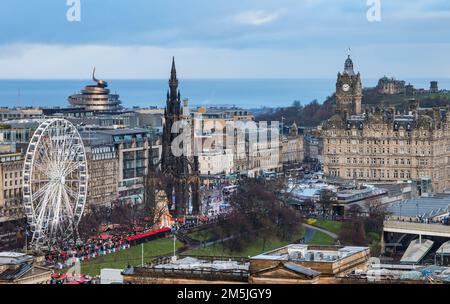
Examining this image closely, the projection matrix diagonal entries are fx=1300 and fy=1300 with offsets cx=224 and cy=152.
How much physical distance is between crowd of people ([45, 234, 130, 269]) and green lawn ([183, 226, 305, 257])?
2831 millimetres

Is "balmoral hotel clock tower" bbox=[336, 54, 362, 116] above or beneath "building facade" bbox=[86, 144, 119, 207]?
above

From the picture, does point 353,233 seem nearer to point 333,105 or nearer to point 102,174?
point 102,174

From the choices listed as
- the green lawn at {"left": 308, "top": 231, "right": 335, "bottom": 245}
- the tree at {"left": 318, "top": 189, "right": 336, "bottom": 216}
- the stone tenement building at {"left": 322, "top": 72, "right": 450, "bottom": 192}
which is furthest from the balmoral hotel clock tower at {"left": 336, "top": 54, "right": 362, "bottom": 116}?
the green lawn at {"left": 308, "top": 231, "right": 335, "bottom": 245}

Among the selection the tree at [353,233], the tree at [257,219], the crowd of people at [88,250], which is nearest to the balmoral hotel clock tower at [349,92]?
the tree at [257,219]

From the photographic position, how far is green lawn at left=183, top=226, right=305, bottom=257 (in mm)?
48125

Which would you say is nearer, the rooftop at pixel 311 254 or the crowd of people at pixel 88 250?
the rooftop at pixel 311 254

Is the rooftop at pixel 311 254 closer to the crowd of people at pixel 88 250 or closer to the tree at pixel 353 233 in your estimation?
the crowd of people at pixel 88 250

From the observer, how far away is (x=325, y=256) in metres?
27.8

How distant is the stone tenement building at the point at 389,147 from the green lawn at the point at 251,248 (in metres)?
27.0

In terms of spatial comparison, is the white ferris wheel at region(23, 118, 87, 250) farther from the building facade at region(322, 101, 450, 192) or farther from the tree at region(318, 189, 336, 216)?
the building facade at region(322, 101, 450, 192)

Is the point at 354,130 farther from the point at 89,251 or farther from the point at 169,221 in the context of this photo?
the point at 89,251

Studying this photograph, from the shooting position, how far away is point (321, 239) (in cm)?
5416

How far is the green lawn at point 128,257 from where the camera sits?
43031 mm
